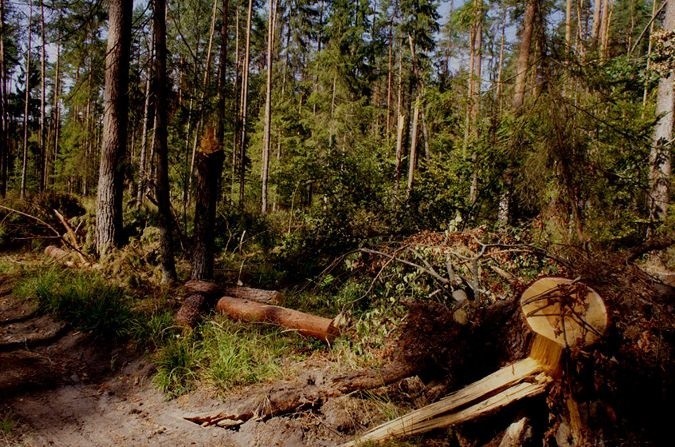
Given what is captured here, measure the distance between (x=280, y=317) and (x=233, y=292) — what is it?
1.11 m

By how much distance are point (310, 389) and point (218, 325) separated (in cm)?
183

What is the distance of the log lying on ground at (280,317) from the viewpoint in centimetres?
488

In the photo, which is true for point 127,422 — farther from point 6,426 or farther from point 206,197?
point 206,197

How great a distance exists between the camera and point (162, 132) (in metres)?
6.34

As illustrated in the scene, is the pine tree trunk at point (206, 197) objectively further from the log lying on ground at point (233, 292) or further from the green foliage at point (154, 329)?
the green foliage at point (154, 329)

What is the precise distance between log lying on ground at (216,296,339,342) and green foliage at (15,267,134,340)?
1.34 m

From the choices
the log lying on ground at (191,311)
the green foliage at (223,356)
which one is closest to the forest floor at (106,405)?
the green foliage at (223,356)

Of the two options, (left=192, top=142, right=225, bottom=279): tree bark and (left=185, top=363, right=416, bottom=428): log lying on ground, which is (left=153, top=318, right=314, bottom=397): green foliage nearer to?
(left=185, top=363, right=416, bottom=428): log lying on ground

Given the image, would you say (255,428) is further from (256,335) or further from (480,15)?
(480,15)

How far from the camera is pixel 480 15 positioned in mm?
8281

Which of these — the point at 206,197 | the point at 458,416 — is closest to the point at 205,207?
the point at 206,197

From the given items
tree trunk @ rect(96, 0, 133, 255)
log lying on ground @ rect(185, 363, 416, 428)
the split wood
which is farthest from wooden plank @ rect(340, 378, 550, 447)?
tree trunk @ rect(96, 0, 133, 255)

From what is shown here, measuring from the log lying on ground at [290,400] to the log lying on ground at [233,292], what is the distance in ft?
7.13

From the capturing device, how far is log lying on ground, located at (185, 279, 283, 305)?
19.1 feet
